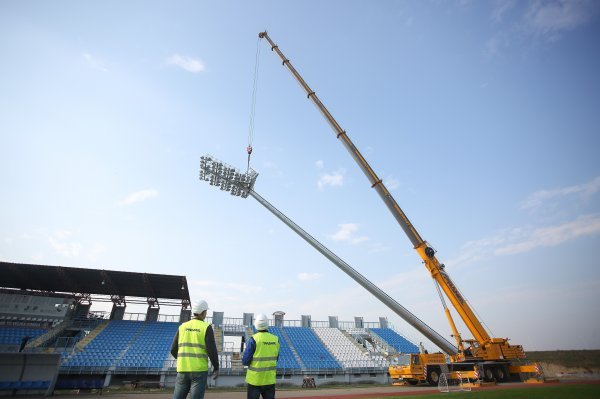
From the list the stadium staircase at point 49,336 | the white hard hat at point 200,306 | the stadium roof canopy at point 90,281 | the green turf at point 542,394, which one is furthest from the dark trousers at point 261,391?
the stadium staircase at point 49,336

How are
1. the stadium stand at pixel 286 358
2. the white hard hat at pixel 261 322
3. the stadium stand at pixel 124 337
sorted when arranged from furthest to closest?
1. the stadium stand at pixel 286 358
2. the stadium stand at pixel 124 337
3. the white hard hat at pixel 261 322

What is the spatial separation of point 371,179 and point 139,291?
27385mm

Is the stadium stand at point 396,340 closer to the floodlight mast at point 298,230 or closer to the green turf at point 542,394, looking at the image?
the floodlight mast at point 298,230

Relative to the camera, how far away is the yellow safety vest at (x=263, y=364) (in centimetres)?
469

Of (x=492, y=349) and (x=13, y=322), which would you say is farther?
(x=13, y=322)

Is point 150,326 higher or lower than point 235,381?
higher

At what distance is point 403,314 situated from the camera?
19031 millimetres

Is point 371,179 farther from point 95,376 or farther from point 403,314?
point 95,376

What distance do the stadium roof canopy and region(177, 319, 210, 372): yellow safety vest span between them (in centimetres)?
2902

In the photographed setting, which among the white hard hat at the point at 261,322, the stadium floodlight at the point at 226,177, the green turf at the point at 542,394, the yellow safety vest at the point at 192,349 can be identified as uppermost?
the stadium floodlight at the point at 226,177

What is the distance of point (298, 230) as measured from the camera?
20.0 m

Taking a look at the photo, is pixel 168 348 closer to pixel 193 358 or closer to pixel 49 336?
pixel 49 336

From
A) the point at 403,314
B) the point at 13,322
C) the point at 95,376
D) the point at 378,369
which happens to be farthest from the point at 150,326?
the point at 403,314

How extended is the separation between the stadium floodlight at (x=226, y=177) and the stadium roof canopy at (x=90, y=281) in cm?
1391
